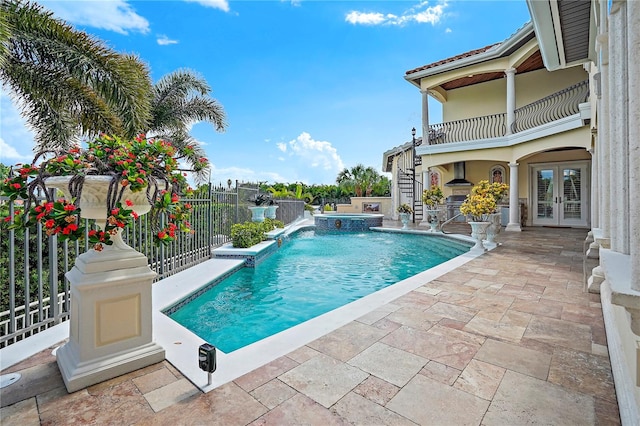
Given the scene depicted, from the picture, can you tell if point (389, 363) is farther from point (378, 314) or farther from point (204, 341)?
point (204, 341)

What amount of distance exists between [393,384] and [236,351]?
1315 millimetres

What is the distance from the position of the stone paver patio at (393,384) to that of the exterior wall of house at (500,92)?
525 inches

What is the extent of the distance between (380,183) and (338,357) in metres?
26.0

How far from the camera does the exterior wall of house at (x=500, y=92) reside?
12.9 m

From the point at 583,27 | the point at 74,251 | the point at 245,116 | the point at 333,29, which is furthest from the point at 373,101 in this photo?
the point at 74,251

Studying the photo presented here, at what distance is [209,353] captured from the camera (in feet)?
7.07

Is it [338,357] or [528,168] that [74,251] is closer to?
[338,357]

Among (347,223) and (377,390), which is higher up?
(347,223)

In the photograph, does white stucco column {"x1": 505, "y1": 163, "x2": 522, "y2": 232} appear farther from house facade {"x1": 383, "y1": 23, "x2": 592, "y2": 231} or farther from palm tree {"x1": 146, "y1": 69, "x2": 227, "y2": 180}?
palm tree {"x1": 146, "y1": 69, "x2": 227, "y2": 180}

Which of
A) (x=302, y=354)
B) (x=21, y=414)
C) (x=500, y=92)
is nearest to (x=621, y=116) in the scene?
(x=302, y=354)

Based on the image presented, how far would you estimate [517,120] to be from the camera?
12727mm

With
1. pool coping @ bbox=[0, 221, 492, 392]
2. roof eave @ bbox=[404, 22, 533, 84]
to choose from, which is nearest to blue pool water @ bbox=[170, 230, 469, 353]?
pool coping @ bbox=[0, 221, 492, 392]

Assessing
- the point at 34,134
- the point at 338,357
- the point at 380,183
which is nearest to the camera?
the point at 338,357

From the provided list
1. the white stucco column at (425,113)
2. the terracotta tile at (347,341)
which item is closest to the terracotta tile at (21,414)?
the terracotta tile at (347,341)
